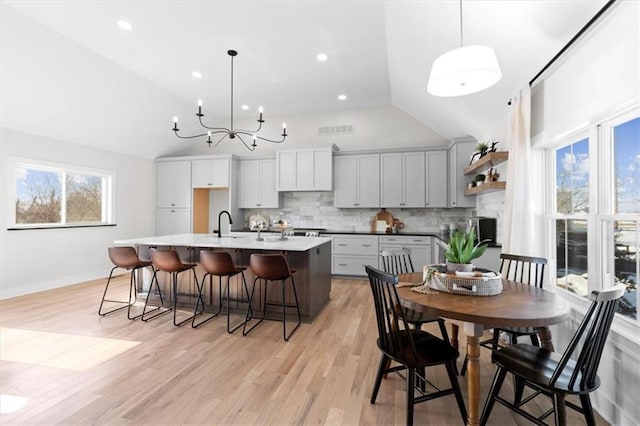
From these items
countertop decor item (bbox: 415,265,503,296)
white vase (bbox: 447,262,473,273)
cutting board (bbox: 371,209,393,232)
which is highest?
cutting board (bbox: 371,209,393,232)

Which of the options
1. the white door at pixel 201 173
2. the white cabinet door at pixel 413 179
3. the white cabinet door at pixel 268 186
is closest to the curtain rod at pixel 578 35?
the white cabinet door at pixel 413 179

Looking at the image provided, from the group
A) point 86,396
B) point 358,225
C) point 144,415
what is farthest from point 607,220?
point 358,225

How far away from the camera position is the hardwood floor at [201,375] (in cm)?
192

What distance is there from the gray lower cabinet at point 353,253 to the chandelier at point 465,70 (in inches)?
152

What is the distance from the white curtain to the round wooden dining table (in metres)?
1.05

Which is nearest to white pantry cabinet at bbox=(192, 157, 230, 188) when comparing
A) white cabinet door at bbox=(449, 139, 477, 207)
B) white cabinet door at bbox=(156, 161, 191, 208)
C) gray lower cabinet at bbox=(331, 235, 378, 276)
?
white cabinet door at bbox=(156, 161, 191, 208)

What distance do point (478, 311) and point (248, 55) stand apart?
156 inches

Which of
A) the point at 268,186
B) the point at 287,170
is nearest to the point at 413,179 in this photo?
the point at 287,170

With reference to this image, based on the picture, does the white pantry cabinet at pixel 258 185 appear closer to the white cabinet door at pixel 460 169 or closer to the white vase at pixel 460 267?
the white cabinet door at pixel 460 169

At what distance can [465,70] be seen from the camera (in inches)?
65.5

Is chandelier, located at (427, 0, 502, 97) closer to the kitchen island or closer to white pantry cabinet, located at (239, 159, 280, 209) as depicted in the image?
the kitchen island

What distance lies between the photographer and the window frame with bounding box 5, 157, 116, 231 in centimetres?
447

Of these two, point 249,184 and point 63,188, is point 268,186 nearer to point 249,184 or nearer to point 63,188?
point 249,184

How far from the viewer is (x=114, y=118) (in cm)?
520
